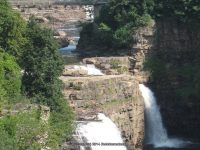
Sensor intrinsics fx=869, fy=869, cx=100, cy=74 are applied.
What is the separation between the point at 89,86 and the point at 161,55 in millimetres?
14744

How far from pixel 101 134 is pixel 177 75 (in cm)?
1660

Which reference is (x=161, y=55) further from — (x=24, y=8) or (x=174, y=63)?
(x=24, y=8)

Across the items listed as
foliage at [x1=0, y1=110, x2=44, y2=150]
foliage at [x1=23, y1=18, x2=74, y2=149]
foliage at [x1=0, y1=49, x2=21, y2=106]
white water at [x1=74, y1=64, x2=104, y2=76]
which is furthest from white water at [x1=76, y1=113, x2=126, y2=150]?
white water at [x1=74, y1=64, x2=104, y2=76]

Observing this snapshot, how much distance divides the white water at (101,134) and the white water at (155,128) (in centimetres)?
720

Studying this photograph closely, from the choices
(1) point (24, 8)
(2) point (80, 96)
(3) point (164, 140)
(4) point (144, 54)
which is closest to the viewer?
(2) point (80, 96)

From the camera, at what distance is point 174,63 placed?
65250mm

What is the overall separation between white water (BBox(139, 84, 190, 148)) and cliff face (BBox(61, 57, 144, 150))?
2.00m

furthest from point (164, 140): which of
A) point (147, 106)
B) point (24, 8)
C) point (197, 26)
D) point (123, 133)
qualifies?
point (24, 8)

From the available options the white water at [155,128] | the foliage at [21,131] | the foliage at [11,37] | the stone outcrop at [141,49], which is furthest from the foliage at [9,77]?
the stone outcrop at [141,49]

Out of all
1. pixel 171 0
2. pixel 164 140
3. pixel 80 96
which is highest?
pixel 171 0

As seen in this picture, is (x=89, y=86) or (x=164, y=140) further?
(x=164, y=140)

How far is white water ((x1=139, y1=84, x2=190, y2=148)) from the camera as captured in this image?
5805cm

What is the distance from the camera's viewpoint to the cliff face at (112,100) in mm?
51406

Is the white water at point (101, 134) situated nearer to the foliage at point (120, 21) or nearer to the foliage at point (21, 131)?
the foliage at point (21, 131)
